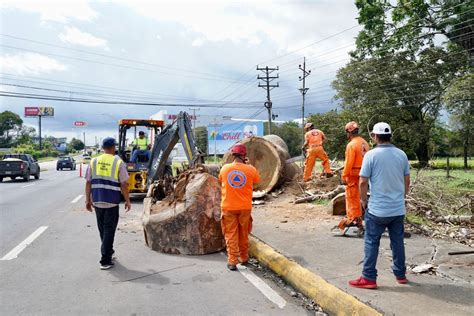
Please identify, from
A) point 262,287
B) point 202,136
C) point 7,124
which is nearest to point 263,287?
point 262,287

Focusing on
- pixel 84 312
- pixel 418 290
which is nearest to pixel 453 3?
pixel 418 290

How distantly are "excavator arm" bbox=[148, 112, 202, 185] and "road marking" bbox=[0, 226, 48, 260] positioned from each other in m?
3.29

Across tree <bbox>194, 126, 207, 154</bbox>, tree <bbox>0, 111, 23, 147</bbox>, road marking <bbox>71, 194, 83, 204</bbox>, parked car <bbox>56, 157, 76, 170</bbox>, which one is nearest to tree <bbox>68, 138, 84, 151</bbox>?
tree <bbox>0, 111, 23, 147</bbox>

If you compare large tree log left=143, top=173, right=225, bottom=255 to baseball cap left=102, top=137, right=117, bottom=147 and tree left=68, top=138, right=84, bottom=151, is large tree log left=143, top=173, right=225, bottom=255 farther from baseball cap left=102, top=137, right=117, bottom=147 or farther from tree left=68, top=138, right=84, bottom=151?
tree left=68, top=138, right=84, bottom=151

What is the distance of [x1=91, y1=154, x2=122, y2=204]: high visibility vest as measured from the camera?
651 cm

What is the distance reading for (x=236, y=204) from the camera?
629 centimetres

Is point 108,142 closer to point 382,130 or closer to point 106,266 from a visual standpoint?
point 106,266

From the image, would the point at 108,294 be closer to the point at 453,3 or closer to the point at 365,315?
the point at 365,315

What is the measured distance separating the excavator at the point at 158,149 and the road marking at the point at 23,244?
329 centimetres

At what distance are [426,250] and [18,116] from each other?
110 m

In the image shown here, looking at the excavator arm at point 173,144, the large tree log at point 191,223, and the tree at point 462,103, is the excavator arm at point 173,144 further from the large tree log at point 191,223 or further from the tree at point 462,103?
the tree at point 462,103

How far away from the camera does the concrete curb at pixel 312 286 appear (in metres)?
4.39

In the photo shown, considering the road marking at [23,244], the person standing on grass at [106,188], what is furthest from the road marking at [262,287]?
the road marking at [23,244]

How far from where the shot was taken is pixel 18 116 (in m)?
102
